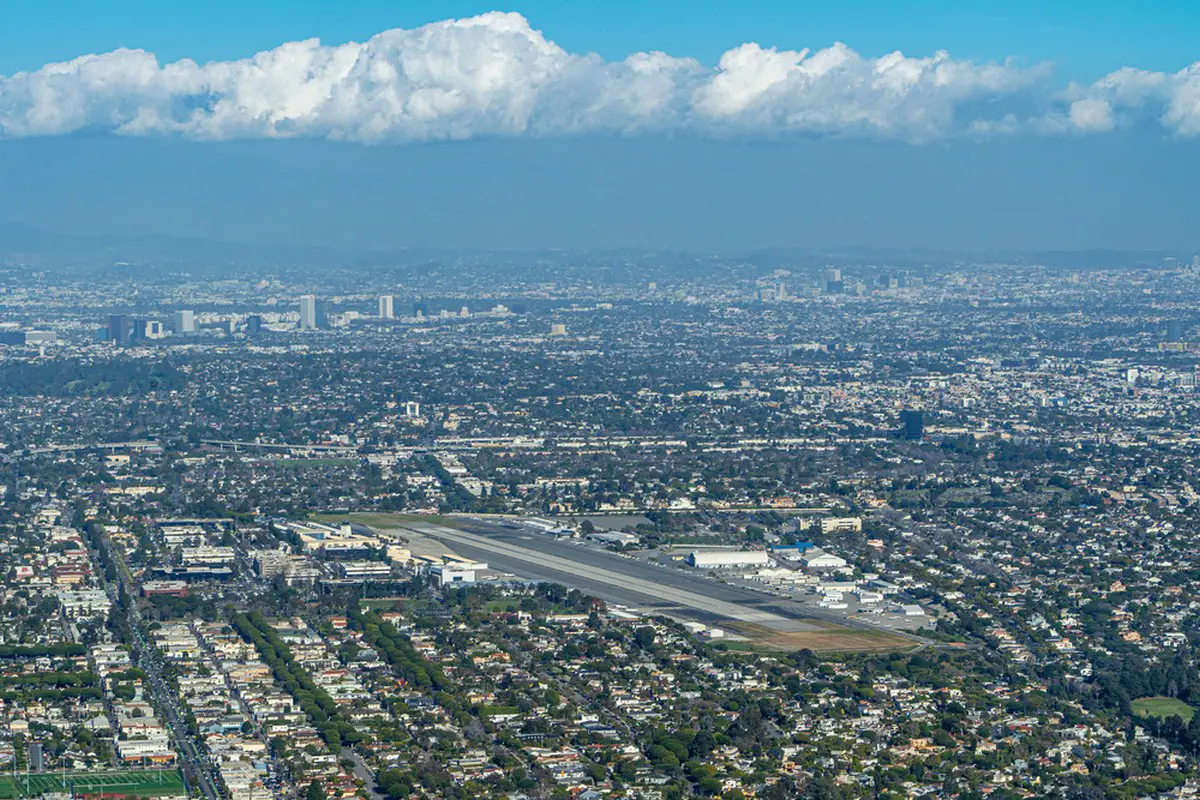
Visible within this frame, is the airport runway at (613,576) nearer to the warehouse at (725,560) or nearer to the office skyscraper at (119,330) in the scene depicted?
the warehouse at (725,560)

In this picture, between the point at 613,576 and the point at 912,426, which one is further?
the point at 912,426

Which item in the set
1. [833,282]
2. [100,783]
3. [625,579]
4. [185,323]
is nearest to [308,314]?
[185,323]

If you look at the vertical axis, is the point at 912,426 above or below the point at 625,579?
below

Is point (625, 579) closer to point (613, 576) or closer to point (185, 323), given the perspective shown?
point (613, 576)

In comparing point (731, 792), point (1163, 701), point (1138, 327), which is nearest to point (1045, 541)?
point (1163, 701)

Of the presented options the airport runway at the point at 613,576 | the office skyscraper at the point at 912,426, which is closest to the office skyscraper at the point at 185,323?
the office skyscraper at the point at 912,426

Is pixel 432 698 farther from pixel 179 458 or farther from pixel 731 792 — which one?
pixel 179 458
